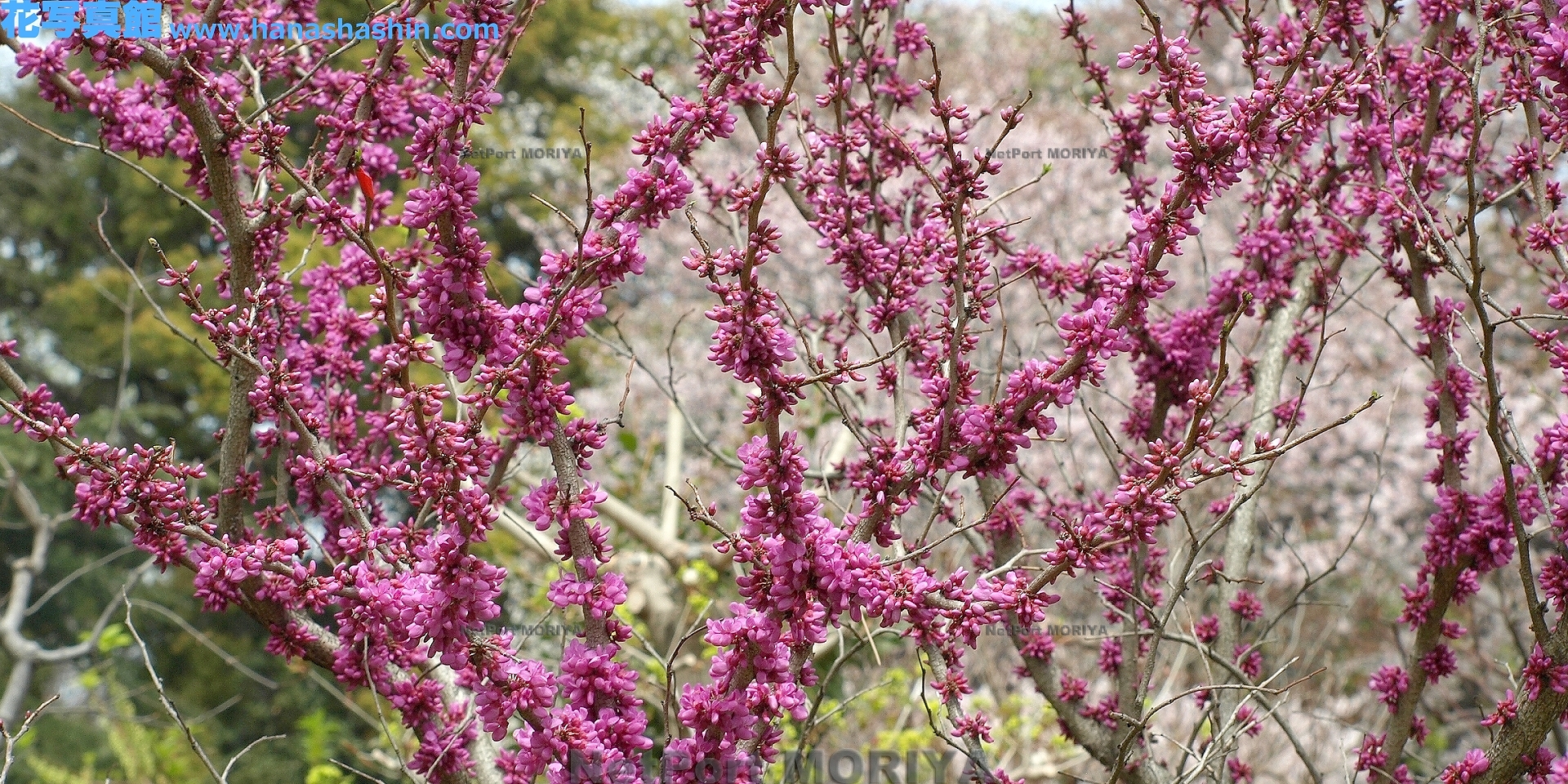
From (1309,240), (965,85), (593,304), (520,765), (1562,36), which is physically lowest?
Answer: (520,765)

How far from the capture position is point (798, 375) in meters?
1.81

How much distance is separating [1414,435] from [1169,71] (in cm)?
1071

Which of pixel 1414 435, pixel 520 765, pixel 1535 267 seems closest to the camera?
pixel 520 765

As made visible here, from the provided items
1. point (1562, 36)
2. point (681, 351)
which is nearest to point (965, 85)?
point (681, 351)

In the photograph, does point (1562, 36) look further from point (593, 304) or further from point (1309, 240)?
point (593, 304)

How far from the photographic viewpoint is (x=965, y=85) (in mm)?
15539

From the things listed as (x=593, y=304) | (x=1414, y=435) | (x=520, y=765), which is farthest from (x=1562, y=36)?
(x=1414, y=435)

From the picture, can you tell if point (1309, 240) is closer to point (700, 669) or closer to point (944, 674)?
point (944, 674)

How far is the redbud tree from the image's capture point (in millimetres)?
1965

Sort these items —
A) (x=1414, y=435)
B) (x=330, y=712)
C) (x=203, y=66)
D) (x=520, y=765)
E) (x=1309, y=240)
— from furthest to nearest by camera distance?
(x=330, y=712)
(x=1414, y=435)
(x=1309, y=240)
(x=203, y=66)
(x=520, y=765)

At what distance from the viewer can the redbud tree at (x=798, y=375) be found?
196 centimetres

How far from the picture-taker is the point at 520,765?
2131mm

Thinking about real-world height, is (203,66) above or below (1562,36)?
below

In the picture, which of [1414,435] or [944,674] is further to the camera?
[1414,435]
